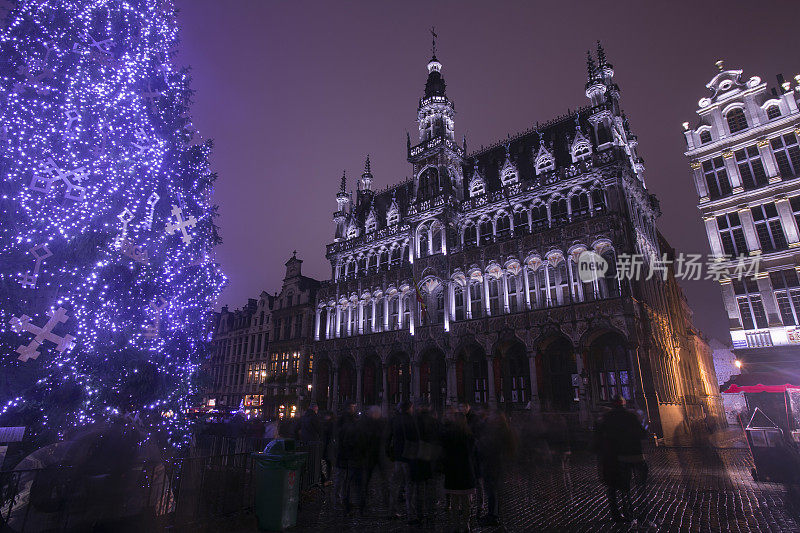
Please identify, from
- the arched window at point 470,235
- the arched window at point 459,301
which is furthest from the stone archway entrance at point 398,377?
the arched window at point 470,235

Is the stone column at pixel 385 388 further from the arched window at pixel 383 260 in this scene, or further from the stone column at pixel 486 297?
the stone column at pixel 486 297

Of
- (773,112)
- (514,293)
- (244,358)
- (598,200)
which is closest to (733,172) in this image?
(773,112)

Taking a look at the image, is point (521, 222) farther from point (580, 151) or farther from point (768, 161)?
point (768, 161)

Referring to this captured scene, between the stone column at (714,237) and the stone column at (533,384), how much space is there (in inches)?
509

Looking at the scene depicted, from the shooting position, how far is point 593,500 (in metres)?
10.2

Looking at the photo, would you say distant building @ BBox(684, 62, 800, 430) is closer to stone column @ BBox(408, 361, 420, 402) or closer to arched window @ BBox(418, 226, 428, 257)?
arched window @ BBox(418, 226, 428, 257)

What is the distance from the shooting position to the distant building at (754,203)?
912 inches

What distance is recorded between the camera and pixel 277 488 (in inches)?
309

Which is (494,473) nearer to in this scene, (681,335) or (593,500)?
(593,500)

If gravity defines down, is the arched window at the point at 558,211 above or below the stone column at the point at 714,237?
above

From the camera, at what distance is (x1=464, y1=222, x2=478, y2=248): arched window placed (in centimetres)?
3506

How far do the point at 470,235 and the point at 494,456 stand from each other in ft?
93.4

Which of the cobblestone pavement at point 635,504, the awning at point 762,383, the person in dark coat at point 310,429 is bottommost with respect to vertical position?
the cobblestone pavement at point 635,504

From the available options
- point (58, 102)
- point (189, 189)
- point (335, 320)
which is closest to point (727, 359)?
point (335, 320)
